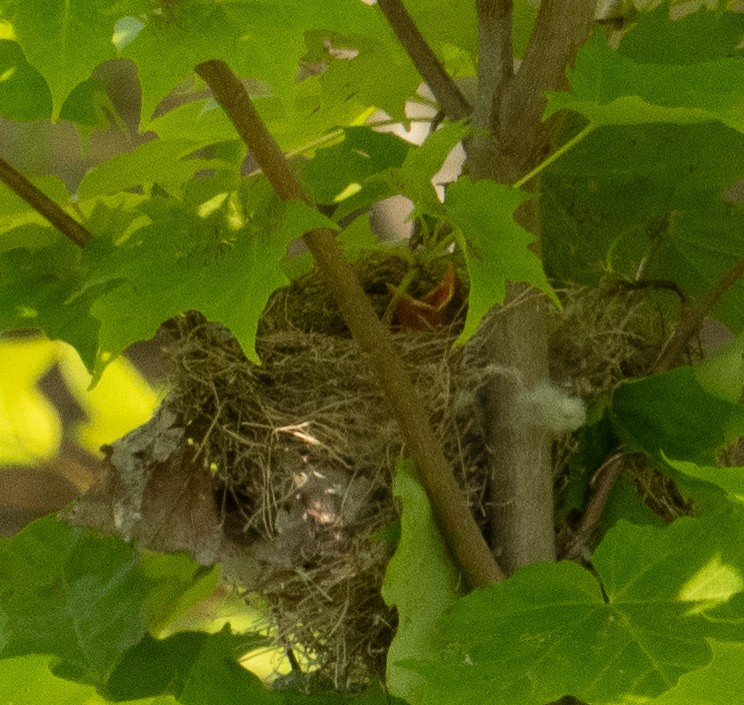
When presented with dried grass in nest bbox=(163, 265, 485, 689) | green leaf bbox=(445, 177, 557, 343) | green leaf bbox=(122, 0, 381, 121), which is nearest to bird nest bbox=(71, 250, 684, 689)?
dried grass in nest bbox=(163, 265, 485, 689)

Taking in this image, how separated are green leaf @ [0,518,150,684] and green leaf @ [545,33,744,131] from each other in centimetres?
47

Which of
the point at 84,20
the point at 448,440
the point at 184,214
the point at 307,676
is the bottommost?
the point at 307,676

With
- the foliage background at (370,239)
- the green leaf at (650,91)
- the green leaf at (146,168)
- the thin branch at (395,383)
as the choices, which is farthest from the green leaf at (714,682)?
the green leaf at (146,168)

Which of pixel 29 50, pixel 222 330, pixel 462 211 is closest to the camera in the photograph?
pixel 29 50

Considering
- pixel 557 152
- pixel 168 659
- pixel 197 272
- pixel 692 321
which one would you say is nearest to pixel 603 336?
pixel 692 321

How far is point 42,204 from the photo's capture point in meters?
0.56

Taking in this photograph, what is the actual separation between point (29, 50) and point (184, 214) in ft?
0.44

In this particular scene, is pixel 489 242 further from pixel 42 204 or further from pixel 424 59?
pixel 42 204

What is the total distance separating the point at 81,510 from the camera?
1.85 feet

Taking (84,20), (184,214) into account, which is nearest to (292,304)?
(184,214)

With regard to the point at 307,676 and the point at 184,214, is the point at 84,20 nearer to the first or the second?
the point at 184,214

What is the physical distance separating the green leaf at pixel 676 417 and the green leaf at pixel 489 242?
14 centimetres

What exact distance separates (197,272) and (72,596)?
13.1 inches

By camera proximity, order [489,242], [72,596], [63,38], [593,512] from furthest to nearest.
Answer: [72,596] < [593,512] < [489,242] < [63,38]
